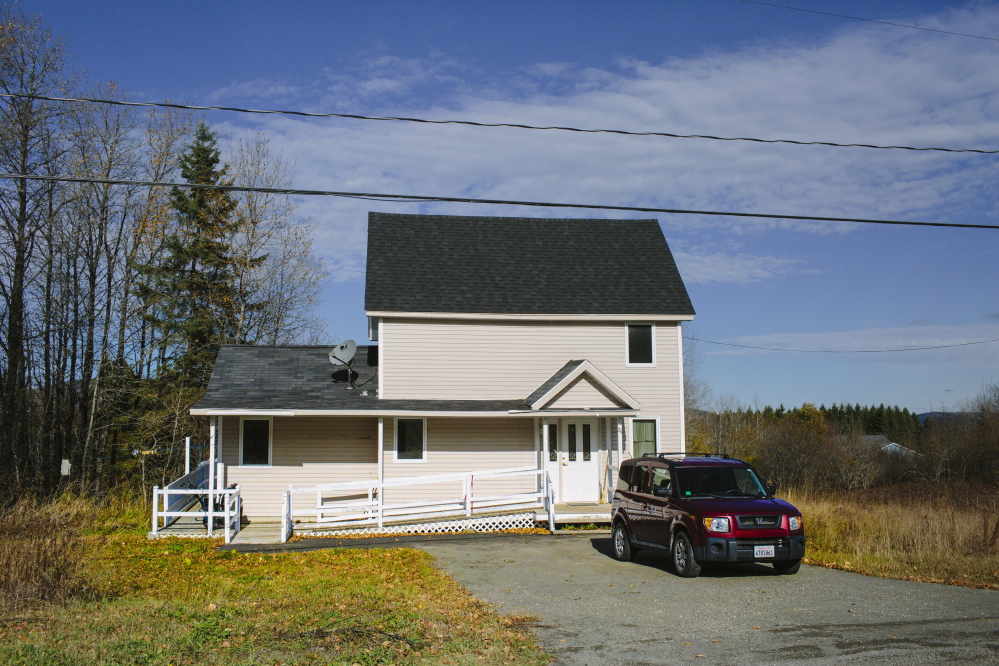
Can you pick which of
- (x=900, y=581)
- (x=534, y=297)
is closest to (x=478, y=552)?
(x=900, y=581)

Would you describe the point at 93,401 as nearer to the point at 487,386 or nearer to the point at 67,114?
the point at 67,114

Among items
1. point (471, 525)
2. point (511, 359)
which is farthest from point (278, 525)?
point (511, 359)

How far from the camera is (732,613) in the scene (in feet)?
31.5

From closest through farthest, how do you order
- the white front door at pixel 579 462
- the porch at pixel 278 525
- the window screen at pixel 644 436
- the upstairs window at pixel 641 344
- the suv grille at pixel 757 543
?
1. the suv grille at pixel 757 543
2. the porch at pixel 278 525
3. the white front door at pixel 579 462
4. the window screen at pixel 644 436
5. the upstairs window at pixel 641 344

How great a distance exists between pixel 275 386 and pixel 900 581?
15.3m

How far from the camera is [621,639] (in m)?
8.42

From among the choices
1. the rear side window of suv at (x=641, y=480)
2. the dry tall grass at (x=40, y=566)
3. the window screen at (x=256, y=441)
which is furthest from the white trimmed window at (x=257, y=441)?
the rear side window of suv at (x=641, y=480)

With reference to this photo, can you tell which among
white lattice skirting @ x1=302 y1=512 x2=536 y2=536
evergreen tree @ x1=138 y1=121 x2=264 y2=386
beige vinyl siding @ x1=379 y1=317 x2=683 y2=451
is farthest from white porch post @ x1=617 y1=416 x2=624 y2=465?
evergreen tree @ x1=138 y1=121 x2=264 y2=386

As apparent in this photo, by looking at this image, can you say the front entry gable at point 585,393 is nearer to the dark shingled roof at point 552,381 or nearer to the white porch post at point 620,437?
the dark shingled roof at point 552,381

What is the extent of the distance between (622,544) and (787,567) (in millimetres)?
2883

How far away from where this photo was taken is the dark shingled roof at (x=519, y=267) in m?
22.4

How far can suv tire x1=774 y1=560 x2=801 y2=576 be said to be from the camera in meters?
12.4

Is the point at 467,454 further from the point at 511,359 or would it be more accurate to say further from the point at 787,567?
the point at 787,567

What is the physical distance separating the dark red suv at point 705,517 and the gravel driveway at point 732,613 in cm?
39
